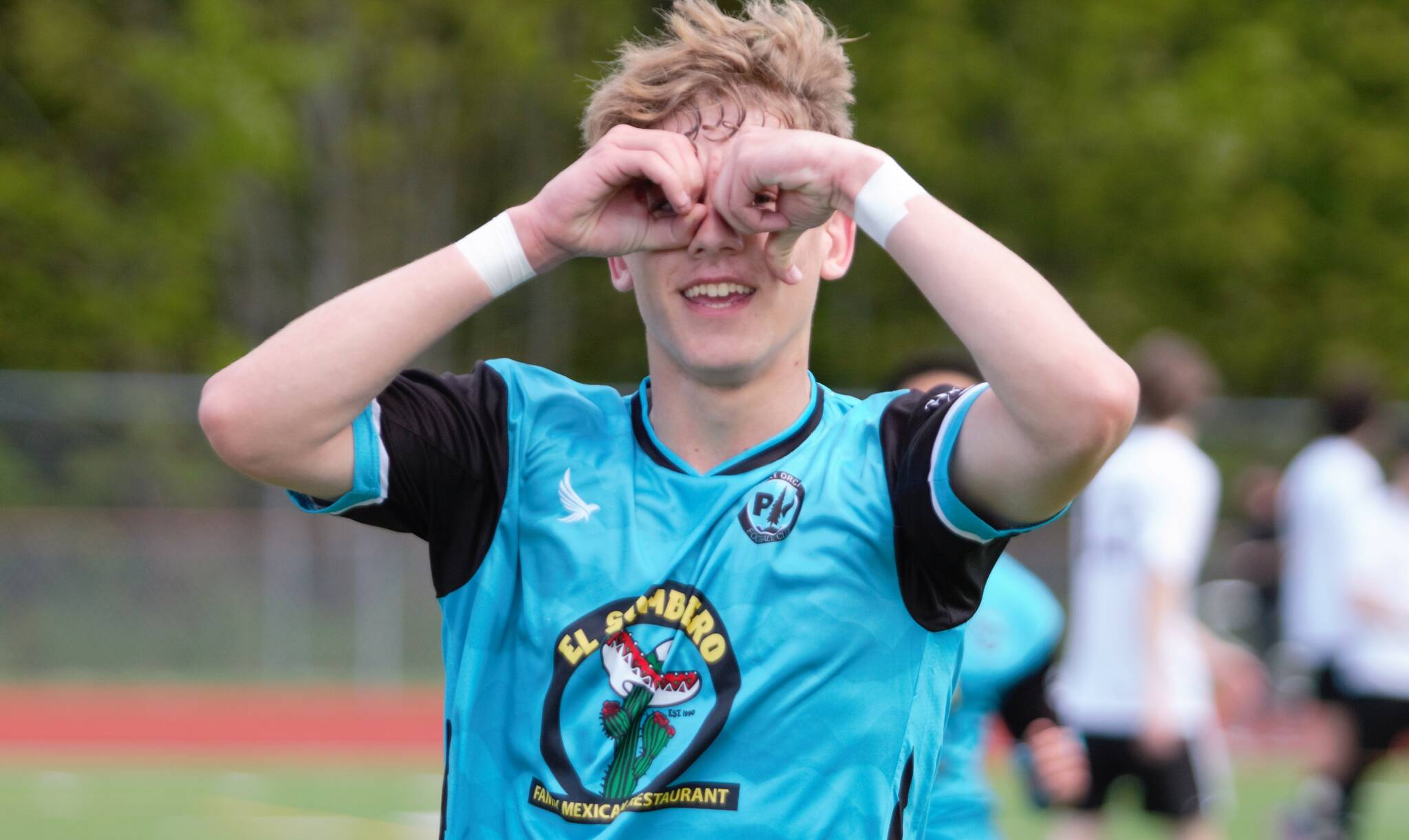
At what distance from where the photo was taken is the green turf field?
8.88m

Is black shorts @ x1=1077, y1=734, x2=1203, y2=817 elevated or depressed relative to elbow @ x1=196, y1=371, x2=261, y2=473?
depressed

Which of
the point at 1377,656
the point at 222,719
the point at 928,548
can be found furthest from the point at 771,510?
the point at 222,719

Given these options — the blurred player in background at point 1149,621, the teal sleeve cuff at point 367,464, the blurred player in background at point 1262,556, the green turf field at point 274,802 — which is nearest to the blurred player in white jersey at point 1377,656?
the green turf field at point 274,802

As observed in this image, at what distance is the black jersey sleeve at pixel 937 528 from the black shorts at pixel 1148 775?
421 cm

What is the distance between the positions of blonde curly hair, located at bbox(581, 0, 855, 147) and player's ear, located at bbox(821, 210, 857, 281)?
151mm

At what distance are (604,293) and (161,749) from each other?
463 inches

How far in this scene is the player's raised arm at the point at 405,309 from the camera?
2.32 m

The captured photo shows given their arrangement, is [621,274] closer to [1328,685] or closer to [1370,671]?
[1370,671]

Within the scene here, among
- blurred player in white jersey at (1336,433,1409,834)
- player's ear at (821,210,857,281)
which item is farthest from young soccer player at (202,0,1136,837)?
blurred player in white jersey at (1336,433,1409,834)

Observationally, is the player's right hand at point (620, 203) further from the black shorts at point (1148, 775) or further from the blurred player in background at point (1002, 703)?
the black shorts at point (1148, 775)

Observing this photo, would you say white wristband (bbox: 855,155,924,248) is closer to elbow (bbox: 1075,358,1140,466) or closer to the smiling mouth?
the smiling mouth

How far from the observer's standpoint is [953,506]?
2.29 meters

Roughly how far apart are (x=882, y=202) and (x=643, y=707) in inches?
32.5

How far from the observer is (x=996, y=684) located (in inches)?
172
